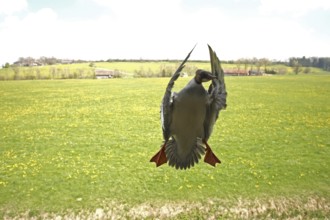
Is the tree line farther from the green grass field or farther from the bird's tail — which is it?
the bird's tail

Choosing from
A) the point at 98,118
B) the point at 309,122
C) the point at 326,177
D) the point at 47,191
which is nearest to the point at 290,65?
the point at 309,122

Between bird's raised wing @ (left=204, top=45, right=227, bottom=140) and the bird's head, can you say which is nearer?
the bird's head

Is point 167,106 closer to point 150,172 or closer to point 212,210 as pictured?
point 212,210

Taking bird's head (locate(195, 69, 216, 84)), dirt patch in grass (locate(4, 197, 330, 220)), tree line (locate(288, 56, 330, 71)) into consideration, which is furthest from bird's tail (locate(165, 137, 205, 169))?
tree line (locate(288, 56, 330, 71))

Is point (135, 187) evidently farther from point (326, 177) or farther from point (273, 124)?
point (273, 124)

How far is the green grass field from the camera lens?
A: 35.5 feet

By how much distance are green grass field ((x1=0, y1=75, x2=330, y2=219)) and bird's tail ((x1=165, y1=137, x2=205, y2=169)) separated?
152cm

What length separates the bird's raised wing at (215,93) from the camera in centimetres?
235

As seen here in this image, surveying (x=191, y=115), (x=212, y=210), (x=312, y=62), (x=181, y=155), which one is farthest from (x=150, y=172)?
(x=312, y=62)

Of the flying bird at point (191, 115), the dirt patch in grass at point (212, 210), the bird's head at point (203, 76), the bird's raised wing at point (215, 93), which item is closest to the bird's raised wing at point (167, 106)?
the flying bird at point (191, 115)

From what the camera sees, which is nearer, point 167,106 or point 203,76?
point 203,76

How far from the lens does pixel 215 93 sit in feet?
8.13

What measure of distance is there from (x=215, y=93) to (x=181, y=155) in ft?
2.19

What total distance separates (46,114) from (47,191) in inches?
693
